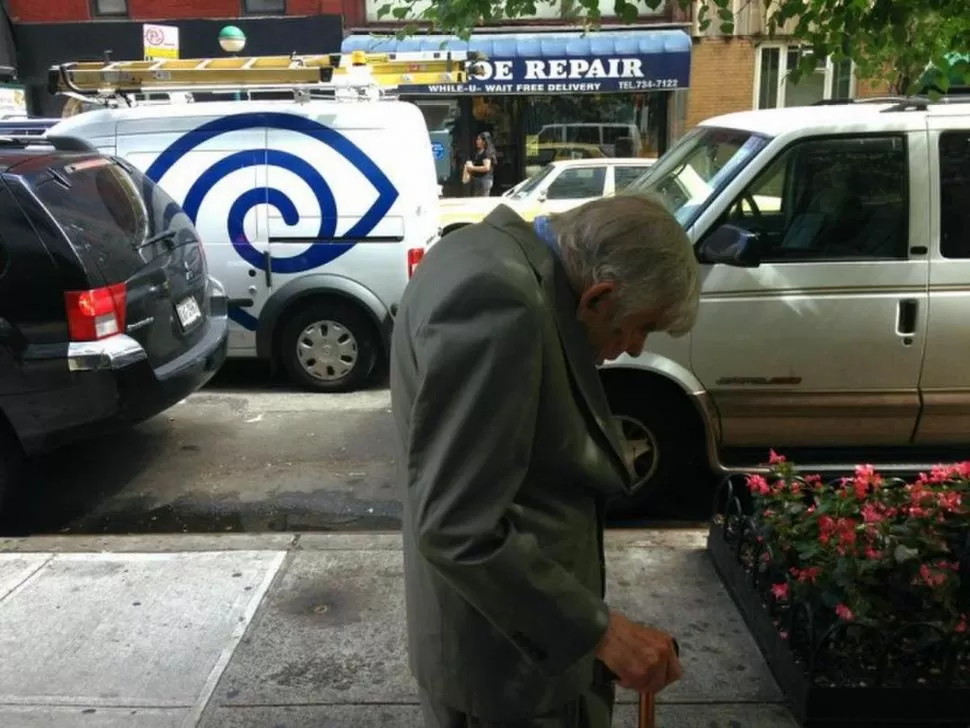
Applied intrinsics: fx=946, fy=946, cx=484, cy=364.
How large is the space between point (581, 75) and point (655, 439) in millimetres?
12784

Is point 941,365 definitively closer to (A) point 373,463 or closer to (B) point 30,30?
(A) point 373,463

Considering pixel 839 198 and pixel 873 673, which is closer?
pixel 873 673

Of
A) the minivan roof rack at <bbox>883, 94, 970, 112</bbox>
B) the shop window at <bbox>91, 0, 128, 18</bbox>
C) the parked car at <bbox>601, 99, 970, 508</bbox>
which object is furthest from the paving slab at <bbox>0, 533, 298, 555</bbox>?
the shop window at <bbox>91, 0, 128, 18</bbox>

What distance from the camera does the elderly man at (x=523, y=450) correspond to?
1.42 meters

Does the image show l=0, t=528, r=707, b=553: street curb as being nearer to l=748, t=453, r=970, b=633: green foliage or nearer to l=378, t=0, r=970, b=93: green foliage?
l=748, t=453, r=970, b=633: green foliage

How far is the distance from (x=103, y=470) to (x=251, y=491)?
1018 mm

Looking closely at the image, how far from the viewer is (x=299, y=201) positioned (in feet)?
22.6

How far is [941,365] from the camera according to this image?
14.1 ft

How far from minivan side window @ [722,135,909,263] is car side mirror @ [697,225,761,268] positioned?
153mm

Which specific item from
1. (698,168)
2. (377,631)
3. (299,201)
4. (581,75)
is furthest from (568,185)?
(377,631)

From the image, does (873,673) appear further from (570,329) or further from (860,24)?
(860,24)

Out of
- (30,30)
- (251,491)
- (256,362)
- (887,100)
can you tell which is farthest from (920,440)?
(30,30)

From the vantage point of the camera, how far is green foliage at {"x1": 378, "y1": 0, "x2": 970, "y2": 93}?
3.23m

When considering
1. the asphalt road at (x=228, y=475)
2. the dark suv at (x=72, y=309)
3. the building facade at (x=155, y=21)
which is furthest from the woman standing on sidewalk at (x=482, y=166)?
the dark suv at (x=72, y=309)
